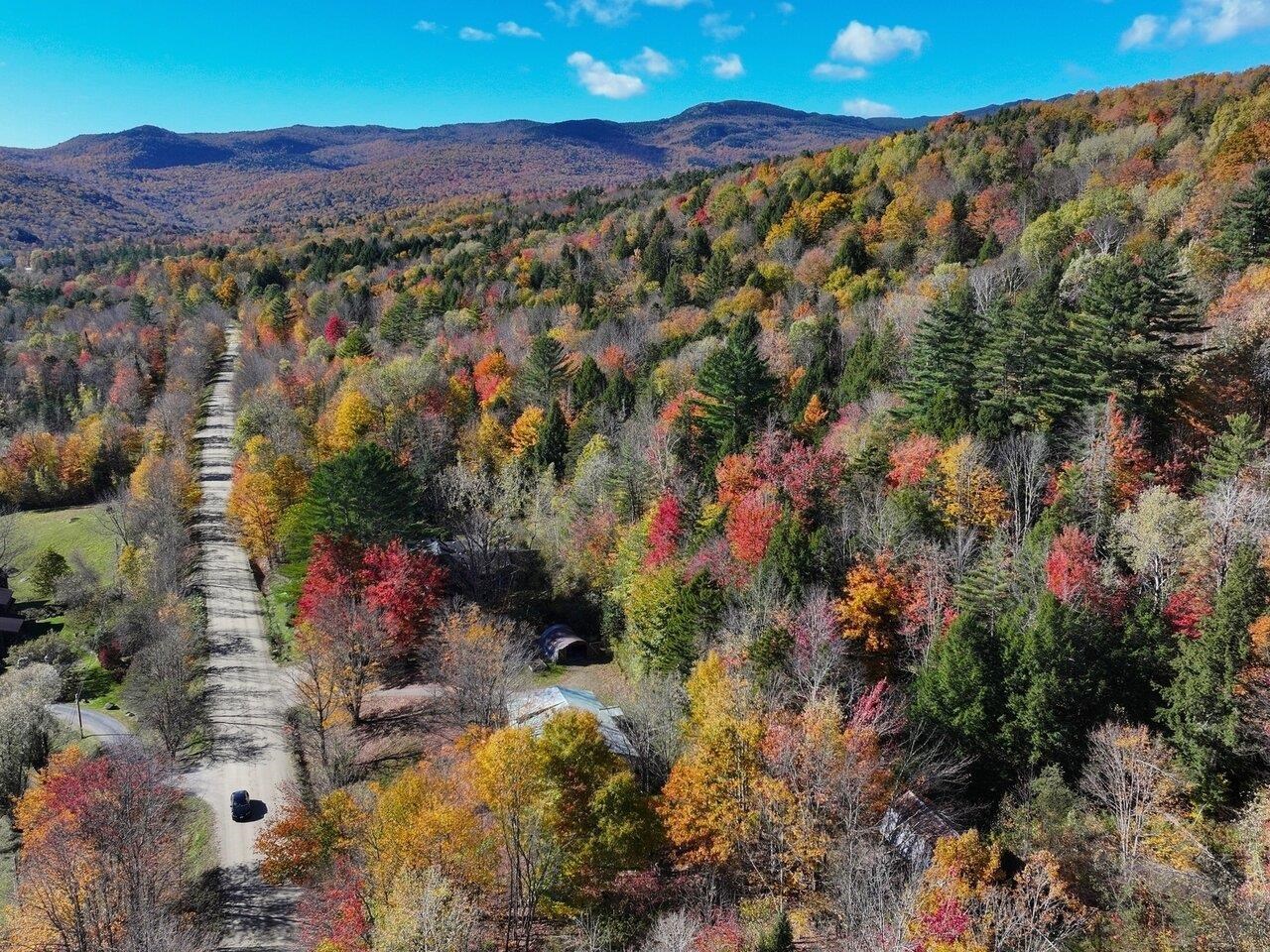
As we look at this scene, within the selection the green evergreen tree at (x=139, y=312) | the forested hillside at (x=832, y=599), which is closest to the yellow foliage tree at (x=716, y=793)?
the forested hillside at (x=832, y=599)

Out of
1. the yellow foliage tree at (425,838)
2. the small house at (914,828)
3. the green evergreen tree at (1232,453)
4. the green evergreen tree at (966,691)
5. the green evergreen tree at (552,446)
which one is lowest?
the yellow foliage tree at (425,838)

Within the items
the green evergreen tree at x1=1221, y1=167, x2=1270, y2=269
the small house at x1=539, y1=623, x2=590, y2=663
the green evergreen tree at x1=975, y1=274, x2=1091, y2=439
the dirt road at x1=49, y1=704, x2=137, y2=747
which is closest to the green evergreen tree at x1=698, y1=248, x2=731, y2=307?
the green evergreen tree at x1=975, y1=274, x2=1091, y2=439

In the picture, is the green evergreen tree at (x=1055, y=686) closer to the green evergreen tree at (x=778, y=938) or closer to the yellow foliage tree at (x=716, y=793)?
the yellow foliage tree at (x=716, y=793)

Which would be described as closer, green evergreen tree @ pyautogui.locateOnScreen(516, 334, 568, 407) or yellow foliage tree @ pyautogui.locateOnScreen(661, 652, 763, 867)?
yellow foliage tree @ pyautogui.locateOnScreen(661, 652, 763, 867)

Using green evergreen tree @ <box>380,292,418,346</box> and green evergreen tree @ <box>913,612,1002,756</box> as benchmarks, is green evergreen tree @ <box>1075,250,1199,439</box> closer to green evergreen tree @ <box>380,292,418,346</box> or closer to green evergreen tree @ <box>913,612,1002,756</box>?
green evergreen tree @ <box>913,612,1002,756</box>

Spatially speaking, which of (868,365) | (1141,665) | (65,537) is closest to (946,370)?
(868,365)
